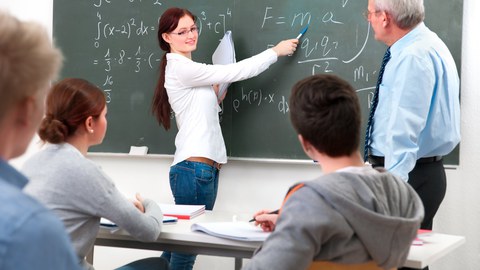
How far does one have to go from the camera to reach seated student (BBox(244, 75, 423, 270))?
151 cm

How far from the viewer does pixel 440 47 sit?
278 centimetres

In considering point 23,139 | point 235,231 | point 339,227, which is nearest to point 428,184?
point 235,231

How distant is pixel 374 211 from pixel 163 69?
241 cm

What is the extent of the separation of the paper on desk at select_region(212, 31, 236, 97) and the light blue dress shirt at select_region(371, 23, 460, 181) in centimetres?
120

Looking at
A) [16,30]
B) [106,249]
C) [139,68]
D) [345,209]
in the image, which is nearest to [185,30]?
[139,68]

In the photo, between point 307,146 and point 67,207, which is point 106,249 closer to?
point 67,207

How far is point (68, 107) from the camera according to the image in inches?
85.7

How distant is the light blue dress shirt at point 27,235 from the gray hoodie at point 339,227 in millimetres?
760

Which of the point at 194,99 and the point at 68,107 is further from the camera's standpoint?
the point at 194,99

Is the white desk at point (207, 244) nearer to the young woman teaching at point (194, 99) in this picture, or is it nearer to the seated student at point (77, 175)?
the seated student at point (77, 175)

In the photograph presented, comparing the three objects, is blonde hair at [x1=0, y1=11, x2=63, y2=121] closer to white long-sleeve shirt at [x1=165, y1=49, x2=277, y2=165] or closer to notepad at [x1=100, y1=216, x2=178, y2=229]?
notepad at [x1=100, y1=216, x2=178, y2=229]

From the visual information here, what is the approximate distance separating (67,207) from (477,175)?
234 cm

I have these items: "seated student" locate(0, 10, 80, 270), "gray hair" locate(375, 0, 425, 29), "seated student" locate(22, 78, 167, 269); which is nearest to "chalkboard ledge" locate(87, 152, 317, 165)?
"gray hair" locate(375, 0, 425, 29)

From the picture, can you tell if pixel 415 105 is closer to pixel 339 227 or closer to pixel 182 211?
pixel 182 211
